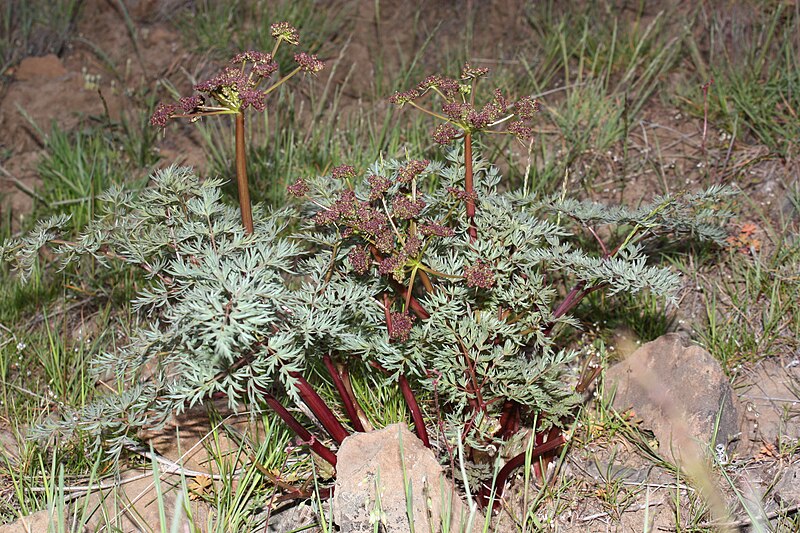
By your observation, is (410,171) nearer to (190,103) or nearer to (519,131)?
(519,131)

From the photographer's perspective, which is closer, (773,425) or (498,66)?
Result: (773,425)

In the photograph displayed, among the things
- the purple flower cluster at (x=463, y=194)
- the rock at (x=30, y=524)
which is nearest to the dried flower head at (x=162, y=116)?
the purple flower cluster at (x=463, y=194)

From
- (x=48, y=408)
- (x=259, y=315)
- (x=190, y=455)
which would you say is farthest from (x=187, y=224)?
(x=48, y=408)

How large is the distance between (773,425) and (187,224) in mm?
2245

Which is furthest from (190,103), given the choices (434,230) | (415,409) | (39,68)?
(39,68)

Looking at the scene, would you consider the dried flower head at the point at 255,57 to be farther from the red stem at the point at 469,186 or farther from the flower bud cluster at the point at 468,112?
the red stem at the point at 469,186

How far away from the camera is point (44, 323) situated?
3.59 meters

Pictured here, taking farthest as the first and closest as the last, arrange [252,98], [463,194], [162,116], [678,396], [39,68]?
[39,68], [678,396], [463,194], [162,116], [252,98]

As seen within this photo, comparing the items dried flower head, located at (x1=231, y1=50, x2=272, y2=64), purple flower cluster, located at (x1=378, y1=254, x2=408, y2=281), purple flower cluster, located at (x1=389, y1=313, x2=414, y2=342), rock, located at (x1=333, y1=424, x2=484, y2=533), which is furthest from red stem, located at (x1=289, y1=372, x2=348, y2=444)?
dried flower head, located at (x1=231, y1=50, x2=272, y2=64)

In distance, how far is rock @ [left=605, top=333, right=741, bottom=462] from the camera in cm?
288

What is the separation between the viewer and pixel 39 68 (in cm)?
478

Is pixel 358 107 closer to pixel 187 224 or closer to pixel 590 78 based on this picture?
pixel 590 78

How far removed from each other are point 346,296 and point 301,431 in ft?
1.59

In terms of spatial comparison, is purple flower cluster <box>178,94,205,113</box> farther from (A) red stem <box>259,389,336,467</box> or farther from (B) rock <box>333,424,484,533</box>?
(B) rock <box>333,424,484,533</box>
